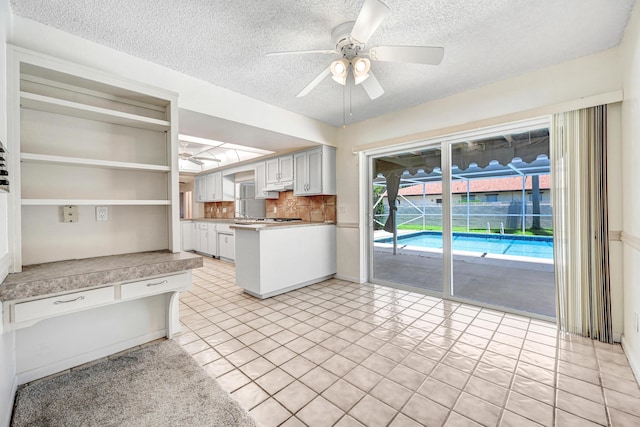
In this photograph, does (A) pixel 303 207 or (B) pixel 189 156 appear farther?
(B) pixel 189 156

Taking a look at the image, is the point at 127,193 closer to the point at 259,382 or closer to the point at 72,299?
the point at 72,299

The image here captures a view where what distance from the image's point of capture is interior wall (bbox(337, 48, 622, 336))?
2.23 meters

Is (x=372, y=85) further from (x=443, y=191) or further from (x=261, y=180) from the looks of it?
(x=261, y=180)

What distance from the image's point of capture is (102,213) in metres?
2.14

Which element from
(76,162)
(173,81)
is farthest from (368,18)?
(76,162)

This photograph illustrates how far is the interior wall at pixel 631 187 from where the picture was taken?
1.73 meters

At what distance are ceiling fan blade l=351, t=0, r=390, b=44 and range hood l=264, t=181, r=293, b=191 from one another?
3.06m

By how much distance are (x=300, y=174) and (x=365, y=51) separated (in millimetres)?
2491

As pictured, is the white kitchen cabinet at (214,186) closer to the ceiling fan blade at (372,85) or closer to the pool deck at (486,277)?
the pool deck at (486,277)

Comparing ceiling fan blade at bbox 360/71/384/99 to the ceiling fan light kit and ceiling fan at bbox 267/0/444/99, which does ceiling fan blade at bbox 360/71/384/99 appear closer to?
ceiling fan at bbox 267/0/444/99

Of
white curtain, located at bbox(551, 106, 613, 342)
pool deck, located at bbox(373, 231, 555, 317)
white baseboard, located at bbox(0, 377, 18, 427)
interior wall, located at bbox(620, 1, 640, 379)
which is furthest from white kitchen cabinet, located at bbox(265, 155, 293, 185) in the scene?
interior wall, located at bbox(620, 1, 640, 379)

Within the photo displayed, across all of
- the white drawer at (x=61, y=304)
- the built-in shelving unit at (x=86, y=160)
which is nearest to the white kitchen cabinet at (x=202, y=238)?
the built-in shelving unit at (x=86, y=160)

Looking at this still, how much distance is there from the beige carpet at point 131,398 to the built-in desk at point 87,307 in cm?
16

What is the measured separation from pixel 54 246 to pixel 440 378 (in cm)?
290
